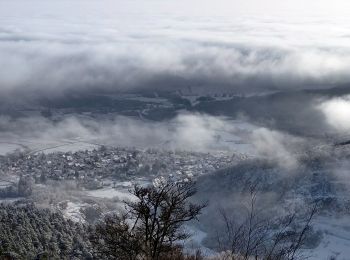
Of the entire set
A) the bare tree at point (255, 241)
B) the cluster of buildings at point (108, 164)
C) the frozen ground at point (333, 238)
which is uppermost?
the bare tree at point (255, 241)

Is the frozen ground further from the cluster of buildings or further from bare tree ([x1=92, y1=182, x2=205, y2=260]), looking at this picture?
the cluster of buildings

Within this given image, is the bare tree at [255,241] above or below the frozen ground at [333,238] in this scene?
above

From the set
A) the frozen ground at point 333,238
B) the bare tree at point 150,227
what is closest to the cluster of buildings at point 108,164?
the frozen ground at point 333,238

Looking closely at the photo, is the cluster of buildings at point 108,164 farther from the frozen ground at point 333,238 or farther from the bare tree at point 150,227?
the bare tree at point 150,227

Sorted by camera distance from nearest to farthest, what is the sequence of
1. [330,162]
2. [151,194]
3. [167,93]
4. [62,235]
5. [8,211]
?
[151,194], [62,235], [8,211], [330,162], [167,93]

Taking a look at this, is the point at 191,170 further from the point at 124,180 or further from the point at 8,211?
the point at 8,211

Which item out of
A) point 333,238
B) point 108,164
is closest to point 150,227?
point 333,238

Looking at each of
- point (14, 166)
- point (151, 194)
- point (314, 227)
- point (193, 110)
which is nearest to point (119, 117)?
point (193, 110)

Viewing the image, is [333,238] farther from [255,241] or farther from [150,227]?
[150,227]
